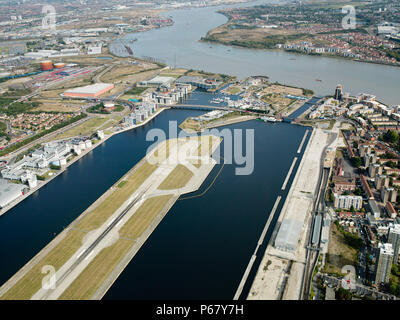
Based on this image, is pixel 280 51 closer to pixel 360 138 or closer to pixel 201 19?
pixel 360 138

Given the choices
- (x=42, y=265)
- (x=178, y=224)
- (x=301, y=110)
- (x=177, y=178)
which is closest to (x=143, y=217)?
(x=178, y=224)

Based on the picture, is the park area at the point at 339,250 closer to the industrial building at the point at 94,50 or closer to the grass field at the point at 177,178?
the grass field at the point at 177,178

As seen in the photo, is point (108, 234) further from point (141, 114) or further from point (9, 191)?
point (141, 114)

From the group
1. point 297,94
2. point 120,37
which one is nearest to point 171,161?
point 297,94

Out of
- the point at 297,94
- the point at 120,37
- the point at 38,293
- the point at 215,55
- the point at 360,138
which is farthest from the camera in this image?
the point at 120,37

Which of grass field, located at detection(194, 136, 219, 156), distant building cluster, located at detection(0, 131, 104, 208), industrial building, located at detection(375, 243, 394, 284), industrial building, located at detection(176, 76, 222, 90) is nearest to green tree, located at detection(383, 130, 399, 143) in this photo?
grass field, located at detection(194, 136, 219, 156)

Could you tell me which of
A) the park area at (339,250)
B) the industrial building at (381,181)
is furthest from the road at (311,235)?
the industrial building at (381,181)

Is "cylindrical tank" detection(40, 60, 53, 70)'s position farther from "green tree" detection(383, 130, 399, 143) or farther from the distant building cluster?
"green tree" detection(383, 130, 399, 143)
